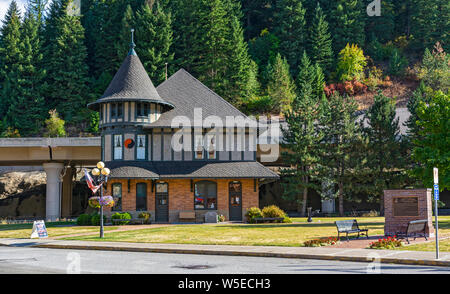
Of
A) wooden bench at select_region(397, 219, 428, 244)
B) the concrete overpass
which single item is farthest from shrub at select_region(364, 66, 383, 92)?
wooden bench at select_region(397, 219, 428, 244)

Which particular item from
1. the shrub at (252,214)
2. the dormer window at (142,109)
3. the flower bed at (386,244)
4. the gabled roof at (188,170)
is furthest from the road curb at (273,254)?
the dormer window at (142,109)

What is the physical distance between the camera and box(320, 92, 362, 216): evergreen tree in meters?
47.2

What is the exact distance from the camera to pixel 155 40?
258 ft

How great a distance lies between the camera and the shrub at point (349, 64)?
85812 millimetres

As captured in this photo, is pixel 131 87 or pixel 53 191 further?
pixel 53 191

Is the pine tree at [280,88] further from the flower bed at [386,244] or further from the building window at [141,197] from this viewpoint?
the flower bed at [386,244]

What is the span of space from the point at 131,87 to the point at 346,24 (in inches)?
2491

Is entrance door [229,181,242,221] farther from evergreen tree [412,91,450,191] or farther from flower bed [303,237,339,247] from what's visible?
flower bed [303,237,339,247]

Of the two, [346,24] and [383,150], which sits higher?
[346,24]

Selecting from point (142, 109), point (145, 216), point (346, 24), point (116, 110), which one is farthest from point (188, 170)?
point (346, 24)

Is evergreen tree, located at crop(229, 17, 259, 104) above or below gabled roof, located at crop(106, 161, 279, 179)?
above

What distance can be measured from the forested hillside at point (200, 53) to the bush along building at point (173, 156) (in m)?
27.2

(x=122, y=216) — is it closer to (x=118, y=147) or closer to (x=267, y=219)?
(x=118, y=147)
